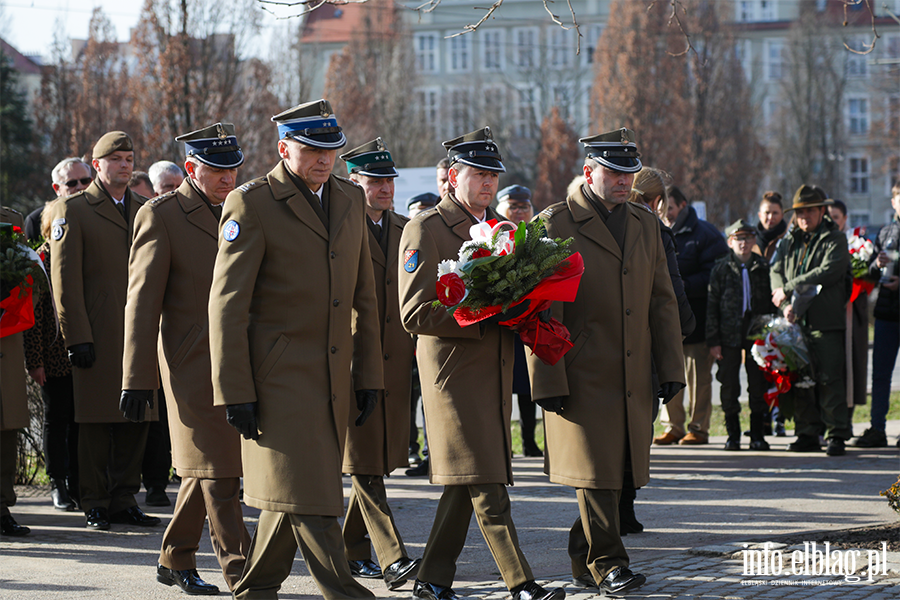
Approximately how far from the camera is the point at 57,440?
7.61m

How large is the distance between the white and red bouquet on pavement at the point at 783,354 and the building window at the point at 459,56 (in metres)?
62.9

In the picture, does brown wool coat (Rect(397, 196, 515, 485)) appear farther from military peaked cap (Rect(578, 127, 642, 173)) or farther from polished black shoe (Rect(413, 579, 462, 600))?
military peaked cap (Rect(578, 127, 642, 173))

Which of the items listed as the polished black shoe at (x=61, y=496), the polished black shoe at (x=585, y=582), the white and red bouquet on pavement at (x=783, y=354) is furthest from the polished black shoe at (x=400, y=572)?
the white and red bouquet on pavement at (x=783, y=354)

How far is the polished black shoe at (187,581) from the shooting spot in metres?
5.26

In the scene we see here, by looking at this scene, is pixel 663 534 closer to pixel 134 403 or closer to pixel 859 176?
pixel 134 403

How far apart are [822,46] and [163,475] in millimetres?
58446

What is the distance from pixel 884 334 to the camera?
32.3ft

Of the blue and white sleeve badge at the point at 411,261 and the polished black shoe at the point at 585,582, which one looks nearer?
the blue and white sleeve badge at the point at 411,261

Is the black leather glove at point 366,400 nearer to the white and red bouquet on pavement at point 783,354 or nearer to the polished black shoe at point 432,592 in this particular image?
the polished black shoe at point 432,592

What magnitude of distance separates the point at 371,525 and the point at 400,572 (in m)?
0.31

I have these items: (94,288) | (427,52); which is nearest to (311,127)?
(94,288)

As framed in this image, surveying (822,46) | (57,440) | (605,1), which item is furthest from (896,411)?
(605,1)

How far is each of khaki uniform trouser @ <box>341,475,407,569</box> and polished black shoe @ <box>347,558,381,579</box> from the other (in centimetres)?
3

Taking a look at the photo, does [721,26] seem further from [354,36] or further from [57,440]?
[57,440]
